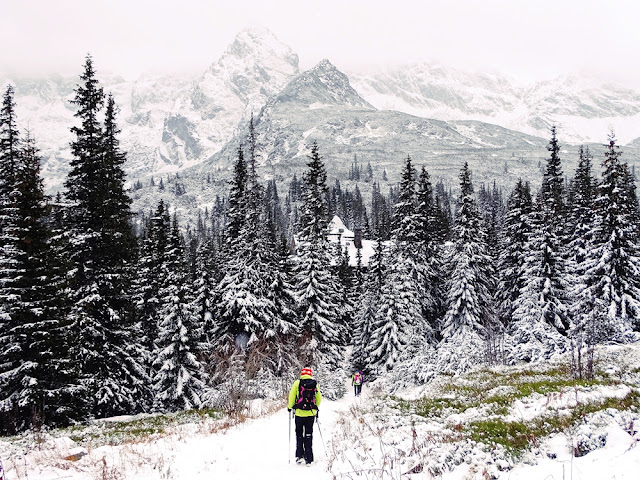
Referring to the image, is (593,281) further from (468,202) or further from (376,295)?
(376,295)

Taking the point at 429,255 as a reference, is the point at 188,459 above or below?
below

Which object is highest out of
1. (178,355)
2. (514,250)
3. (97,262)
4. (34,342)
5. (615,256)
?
(97,262)

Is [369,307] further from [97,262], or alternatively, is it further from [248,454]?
[248,454]

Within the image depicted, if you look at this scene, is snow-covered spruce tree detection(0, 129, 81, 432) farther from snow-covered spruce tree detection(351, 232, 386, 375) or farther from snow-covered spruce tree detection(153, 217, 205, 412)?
snow-covered spruce tree detection(351, 232, 386, 375)

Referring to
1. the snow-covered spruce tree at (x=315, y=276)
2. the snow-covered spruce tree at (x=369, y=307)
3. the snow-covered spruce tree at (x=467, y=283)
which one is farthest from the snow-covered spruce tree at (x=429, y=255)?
the snow-covered spruce tree at (x=315, y=276)

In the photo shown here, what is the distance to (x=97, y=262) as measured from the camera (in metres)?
20.8

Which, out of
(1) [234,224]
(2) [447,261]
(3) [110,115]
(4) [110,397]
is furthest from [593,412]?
(2) [447,261]

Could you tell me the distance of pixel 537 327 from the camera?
101 ft

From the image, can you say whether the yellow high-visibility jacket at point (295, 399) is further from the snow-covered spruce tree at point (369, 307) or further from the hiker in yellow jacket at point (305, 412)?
the snow-covered spruce tree at point (369, 307)

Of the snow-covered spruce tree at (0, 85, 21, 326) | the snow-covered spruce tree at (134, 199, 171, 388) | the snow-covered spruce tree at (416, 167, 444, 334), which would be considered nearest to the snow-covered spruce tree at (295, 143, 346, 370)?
the snow-covered spruce tree at (416, 167, 444, 334)

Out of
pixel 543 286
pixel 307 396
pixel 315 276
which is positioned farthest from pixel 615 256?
pixel 307 396

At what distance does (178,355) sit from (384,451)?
73.5 ft

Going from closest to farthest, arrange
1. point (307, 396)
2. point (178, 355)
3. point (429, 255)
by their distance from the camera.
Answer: point (307, 396) → point (178, 355) → point (429, 255)

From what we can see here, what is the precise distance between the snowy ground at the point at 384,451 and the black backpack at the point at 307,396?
3.33 ft
